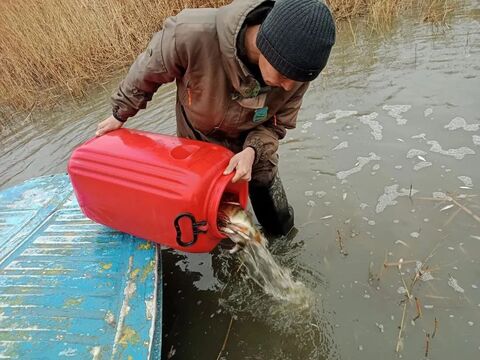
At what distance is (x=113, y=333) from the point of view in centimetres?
199

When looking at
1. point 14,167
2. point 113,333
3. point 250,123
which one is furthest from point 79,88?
point 113,333

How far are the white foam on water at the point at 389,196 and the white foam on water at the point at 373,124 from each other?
73 cm

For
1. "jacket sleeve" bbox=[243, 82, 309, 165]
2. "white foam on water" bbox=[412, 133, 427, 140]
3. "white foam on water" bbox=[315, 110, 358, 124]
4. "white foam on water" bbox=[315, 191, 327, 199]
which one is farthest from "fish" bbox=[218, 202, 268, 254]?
"white foam on water" bbox=[315, 110, 358, 124]

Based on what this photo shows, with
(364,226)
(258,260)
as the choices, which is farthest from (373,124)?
(258,260)

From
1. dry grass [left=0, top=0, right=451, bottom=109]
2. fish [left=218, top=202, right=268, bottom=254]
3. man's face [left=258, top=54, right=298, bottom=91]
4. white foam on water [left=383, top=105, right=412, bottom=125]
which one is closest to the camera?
man's face [left=258, top=54, right=298, bottom=91]

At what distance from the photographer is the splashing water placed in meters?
2.19

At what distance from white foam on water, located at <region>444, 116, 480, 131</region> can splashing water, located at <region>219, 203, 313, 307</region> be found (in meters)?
2.06

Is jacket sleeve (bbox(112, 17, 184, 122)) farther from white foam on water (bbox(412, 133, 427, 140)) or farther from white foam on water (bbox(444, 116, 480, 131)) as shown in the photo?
white foam on water (bbox(444, 116, 480, 131))

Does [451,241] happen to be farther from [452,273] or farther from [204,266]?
[204,266]

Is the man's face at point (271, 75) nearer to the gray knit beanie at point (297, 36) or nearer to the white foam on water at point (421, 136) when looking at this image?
the gray knit beanie at point (297, 36)

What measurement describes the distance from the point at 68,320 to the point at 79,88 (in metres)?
4.51

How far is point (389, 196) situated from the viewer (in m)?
3.27

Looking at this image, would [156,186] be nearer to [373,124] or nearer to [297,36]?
[297,36]

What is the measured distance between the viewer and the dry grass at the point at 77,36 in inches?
238
